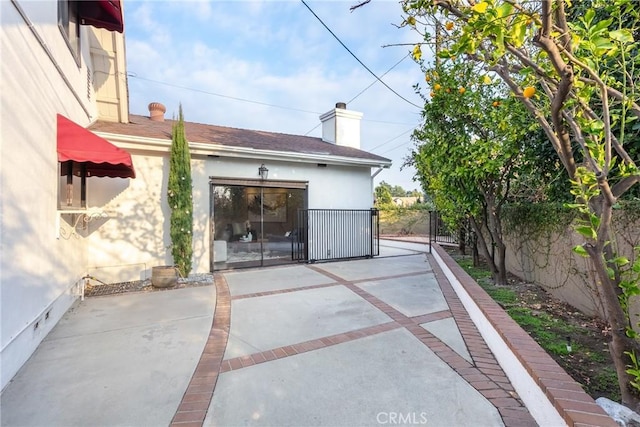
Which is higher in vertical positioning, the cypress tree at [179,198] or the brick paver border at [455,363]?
the cypress tree at [179,198]

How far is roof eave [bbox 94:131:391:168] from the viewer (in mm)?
7396

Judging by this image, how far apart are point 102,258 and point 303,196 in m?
5.74

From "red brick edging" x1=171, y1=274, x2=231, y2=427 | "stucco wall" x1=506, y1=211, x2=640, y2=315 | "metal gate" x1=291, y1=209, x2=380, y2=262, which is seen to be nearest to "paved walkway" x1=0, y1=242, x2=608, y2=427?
"red brick edging" x1=171, y1=274, x2=231, y2=427

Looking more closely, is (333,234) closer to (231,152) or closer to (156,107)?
(231,152)

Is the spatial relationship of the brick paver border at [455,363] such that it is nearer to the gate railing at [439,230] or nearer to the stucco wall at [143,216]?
the stucco wall at [143,216]

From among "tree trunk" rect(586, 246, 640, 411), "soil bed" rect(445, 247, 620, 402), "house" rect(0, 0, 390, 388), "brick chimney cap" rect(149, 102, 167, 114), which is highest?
"brick chimney cap" rect(149, 102, 167, 114)

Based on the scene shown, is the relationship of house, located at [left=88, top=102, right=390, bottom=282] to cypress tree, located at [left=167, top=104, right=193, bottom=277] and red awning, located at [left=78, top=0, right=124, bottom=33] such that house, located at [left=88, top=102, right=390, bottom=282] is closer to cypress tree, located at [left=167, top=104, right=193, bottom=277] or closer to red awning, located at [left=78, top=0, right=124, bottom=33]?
cypress tree, located at [left=167, top=104, right=193, bottom=277]

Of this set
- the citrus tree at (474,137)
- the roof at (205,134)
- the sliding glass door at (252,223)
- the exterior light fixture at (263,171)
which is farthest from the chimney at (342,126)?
the citrus tree at (474,137)

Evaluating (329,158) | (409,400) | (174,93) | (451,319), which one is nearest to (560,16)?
(409,400)

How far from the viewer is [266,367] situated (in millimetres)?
3309

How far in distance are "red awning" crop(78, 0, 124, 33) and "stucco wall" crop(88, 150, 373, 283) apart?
278 centimetres

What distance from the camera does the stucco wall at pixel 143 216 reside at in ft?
24.0

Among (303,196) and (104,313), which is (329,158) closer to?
(303,196)

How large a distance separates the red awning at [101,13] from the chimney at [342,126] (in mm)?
8352
